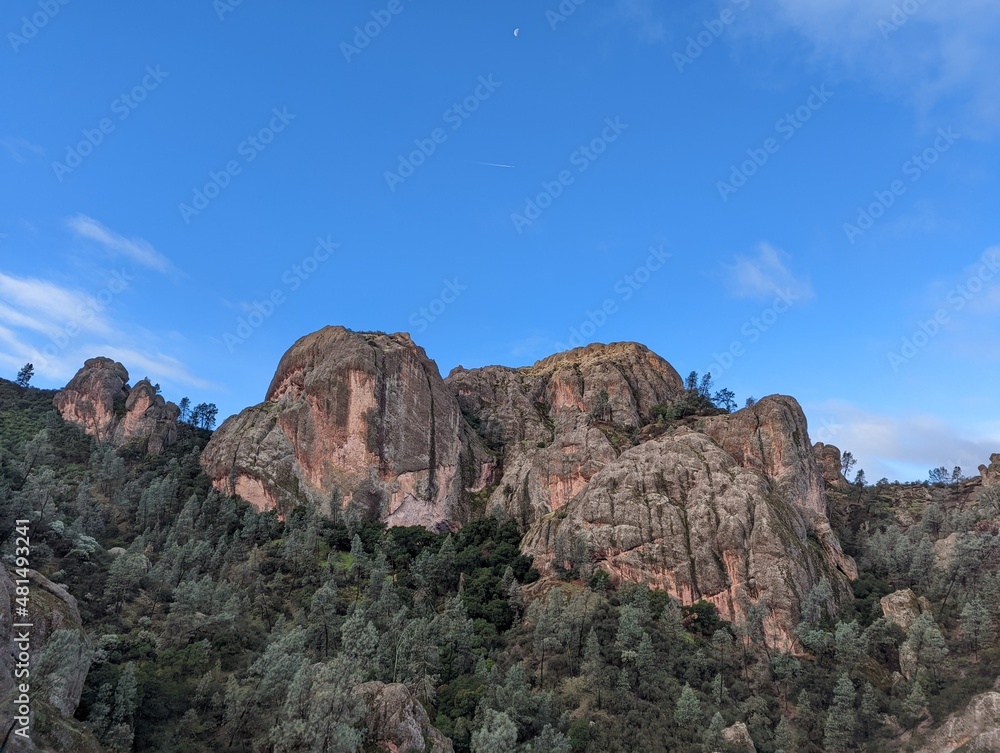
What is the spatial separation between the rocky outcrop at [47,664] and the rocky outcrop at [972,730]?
6619cm

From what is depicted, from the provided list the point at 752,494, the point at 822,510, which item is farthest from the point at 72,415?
the point at 822,510

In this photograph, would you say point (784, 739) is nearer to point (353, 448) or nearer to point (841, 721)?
point (841, 721)

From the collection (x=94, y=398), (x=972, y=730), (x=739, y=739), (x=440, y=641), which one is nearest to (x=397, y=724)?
(x=440, y=641)

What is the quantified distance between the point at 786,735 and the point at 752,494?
1430 inches

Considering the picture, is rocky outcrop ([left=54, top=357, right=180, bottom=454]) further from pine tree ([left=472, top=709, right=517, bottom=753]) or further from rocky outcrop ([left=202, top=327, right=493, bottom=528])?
pine tree ([left=472, top=709, right=517, bottom=753])

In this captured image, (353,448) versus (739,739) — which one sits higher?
(353,448)

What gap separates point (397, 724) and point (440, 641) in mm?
22715

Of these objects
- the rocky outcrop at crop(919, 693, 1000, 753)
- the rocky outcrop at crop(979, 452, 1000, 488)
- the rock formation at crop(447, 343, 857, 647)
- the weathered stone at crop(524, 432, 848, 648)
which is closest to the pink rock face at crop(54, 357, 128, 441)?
the rock formation at crop(447, 343, 857, 647)

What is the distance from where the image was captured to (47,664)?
137ft

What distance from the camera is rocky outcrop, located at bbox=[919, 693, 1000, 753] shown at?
5041cm

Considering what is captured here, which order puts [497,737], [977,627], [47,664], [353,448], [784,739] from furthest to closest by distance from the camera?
[353,448]
[977,627]
[784,739]
[497,737]
[47,664]

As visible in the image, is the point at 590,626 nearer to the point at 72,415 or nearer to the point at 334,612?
the point at 334,612

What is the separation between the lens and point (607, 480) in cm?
9750

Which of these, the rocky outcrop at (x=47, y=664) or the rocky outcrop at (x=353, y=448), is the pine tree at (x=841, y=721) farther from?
the rocky outcrop at (x=353, y=448)
